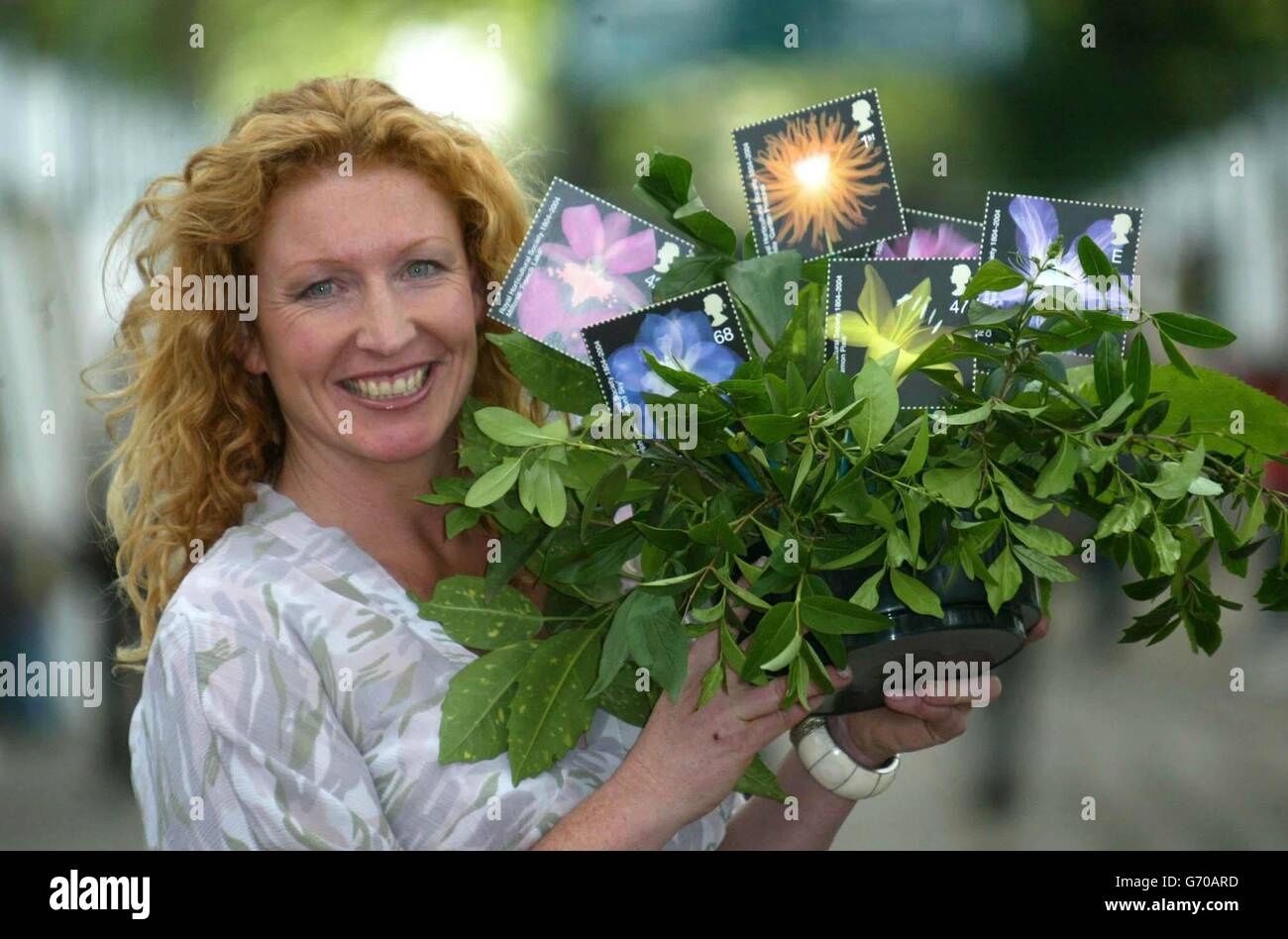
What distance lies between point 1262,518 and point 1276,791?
356 cm

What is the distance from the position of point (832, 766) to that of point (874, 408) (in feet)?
1.74

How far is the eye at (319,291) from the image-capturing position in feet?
3.62

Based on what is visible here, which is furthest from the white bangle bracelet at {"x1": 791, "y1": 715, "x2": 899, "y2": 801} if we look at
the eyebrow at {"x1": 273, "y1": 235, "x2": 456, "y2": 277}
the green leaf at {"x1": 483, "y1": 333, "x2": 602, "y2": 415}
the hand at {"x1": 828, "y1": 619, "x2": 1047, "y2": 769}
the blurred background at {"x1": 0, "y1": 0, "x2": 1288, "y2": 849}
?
the blurred background at {"x1": 0, "y1": 0, "x2": 1288, "y2": 849}

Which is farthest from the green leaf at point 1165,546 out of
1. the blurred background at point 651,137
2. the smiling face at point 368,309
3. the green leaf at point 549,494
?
the blurred background at point 651,137

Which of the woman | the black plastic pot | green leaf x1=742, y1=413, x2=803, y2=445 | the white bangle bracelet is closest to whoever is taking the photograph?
green leaf x1=742, y1=413, x2=803, y2=445

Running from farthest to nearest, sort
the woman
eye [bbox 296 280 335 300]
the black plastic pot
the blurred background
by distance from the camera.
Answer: the blurred background → eye [bbox 296 280 335 300] → the woman → the black plastic pot

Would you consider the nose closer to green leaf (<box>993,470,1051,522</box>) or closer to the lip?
the lip

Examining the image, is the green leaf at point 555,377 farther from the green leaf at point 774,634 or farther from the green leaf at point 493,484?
the green leaf at point 774,634

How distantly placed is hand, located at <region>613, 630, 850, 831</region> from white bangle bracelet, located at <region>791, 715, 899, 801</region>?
9.1 inches

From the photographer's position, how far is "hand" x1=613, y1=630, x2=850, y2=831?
983 millimetres

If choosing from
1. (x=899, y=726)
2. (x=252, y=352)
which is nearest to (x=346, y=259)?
(x=252, y=352)

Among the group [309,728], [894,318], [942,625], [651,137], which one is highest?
[651,137]

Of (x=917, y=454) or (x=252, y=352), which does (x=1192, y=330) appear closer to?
(x=917, y=454)

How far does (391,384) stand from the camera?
44.1 inches
